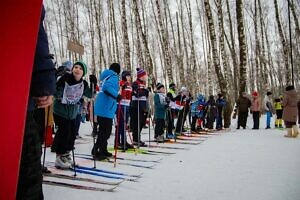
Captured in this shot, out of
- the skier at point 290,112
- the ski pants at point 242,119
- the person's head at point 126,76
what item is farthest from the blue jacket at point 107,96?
the ski pants at point 242,119

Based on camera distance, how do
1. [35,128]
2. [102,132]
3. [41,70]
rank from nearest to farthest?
[41,70]
[35,128]
[102,132]

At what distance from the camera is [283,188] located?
379 centimetres

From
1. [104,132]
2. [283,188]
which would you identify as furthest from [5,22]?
[104,132]

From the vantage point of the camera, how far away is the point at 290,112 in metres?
10.1

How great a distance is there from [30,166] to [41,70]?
0.51m

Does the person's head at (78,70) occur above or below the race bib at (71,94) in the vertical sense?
above

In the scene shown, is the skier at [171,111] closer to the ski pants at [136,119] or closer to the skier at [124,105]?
the ski pants at [136,119]

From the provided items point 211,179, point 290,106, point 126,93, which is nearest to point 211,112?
point 290,106

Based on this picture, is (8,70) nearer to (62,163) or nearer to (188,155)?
(62,163)

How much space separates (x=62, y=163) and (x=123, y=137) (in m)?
2.41

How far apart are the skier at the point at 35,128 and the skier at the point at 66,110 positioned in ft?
9.90

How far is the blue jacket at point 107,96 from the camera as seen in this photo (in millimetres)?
5688

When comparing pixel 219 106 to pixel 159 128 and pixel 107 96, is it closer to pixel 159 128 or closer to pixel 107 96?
pixel 159 128

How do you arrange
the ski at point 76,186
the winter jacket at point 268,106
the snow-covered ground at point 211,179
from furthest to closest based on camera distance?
the winter jacket at point 268,106 → the ski at point 76,186 → the snow-covered ground at point 211,179
